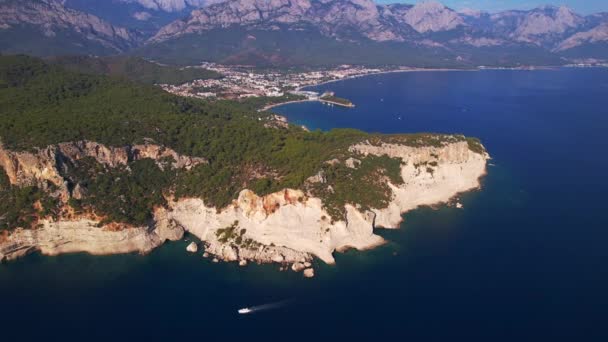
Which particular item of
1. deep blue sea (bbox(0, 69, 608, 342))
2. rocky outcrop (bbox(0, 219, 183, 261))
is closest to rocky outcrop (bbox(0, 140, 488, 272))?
rocky outcrop (bbox(0, 219, 183, 261))

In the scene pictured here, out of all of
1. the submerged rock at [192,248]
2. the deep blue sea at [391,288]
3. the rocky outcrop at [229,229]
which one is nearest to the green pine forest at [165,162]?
the rocky outcrop at [229,229]

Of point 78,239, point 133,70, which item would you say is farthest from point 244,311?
point 133,70

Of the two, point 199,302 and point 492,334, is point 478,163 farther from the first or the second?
point 199,302

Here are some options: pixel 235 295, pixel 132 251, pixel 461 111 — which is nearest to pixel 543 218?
pixel 235 295

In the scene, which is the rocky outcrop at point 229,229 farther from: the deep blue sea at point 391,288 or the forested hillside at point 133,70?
the forested hillside at point 133,70

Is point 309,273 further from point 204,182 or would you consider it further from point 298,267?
point 204,182

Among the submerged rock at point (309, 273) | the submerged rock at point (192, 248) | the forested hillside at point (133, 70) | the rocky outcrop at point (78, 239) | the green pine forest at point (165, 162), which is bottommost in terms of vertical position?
the submerged rock at point (309, 273)

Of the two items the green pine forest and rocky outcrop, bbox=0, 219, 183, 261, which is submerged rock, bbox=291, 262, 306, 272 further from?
rocky outcrop, bbox=0, 219, 183, 261
